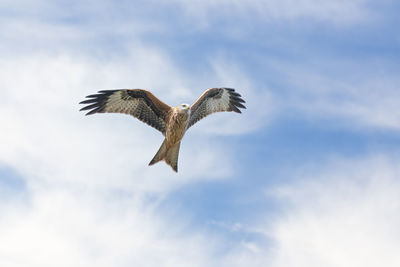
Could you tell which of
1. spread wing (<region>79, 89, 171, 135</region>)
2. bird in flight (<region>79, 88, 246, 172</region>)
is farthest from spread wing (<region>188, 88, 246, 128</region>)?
spread wing (<region>79, 89, 171, 135</region>)

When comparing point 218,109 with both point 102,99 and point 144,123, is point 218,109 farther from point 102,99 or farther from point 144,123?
point 102,99

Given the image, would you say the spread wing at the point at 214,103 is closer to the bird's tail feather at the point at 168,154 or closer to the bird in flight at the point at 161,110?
the bird in flight at the point at 161,110

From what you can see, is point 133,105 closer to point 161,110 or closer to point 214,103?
point 161,110

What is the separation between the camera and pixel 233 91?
14328 millimetres

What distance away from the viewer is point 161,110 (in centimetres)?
1296

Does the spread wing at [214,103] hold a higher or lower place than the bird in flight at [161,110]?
higher

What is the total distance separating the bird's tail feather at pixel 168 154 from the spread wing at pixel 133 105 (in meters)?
0.67

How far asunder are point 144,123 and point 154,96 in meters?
0.91

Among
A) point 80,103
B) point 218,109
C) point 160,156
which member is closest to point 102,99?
point 80,103

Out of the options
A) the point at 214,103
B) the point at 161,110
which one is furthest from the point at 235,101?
the point at 161,110

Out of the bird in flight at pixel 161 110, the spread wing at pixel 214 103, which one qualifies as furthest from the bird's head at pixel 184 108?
the spread wing at pixel 214 103

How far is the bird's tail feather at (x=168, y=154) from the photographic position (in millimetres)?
12500

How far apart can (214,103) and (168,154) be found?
103 inches

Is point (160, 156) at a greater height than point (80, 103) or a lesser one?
lesser
